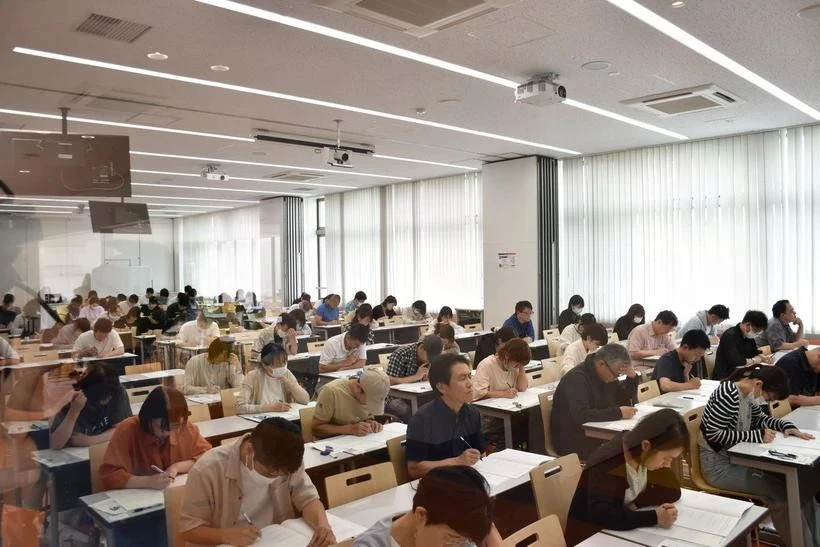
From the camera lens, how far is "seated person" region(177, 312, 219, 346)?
2.25 metres

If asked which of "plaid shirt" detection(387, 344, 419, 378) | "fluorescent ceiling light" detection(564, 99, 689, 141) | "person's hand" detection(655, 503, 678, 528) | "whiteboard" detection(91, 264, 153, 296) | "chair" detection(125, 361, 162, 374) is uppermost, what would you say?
"fluorescent ceiling light" detection(564, 99, 689, 141)

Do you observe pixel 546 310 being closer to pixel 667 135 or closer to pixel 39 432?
pixel 667 135

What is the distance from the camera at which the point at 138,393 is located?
6.66 ft

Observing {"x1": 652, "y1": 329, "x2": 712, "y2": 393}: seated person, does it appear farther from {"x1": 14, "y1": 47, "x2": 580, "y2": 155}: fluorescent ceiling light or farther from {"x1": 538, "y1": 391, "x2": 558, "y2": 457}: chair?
{"x1": 14, "y1": 47, "x2": 580, "y2": 155}: fluorescent ceiling light

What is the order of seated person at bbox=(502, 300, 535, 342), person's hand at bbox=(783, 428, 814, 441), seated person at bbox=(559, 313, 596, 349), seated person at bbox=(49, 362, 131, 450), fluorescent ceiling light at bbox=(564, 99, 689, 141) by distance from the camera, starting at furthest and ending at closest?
seated person at bbox=(502, 300, 535, 342), seated person at bbox=(559, 313, 596, 349), fluorescent ceiling light at bbox=(564, 99, 689, 141), person's hand at bbox=(783, 428, 814, 441), seated person at bbox=(49, 362, 131, 450)

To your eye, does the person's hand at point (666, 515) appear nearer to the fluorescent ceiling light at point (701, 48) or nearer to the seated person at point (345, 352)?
the fluorescent ceiling light at point (701, 48)

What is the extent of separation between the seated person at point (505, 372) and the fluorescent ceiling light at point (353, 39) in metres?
2.06

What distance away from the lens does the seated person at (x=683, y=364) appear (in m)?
4.39

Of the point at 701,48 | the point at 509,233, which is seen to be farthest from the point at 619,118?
the point at 509,233

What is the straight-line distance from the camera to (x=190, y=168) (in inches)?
110

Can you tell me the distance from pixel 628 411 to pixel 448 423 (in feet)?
4.04

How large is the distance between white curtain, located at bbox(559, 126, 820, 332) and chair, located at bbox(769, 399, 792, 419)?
11.8 ft

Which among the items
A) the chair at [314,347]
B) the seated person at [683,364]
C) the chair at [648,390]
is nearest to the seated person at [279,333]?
the chair at [314,347]

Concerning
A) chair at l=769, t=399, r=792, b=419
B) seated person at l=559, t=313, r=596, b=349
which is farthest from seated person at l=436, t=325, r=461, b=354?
chair at l=769, t=399, r=792, b=419
